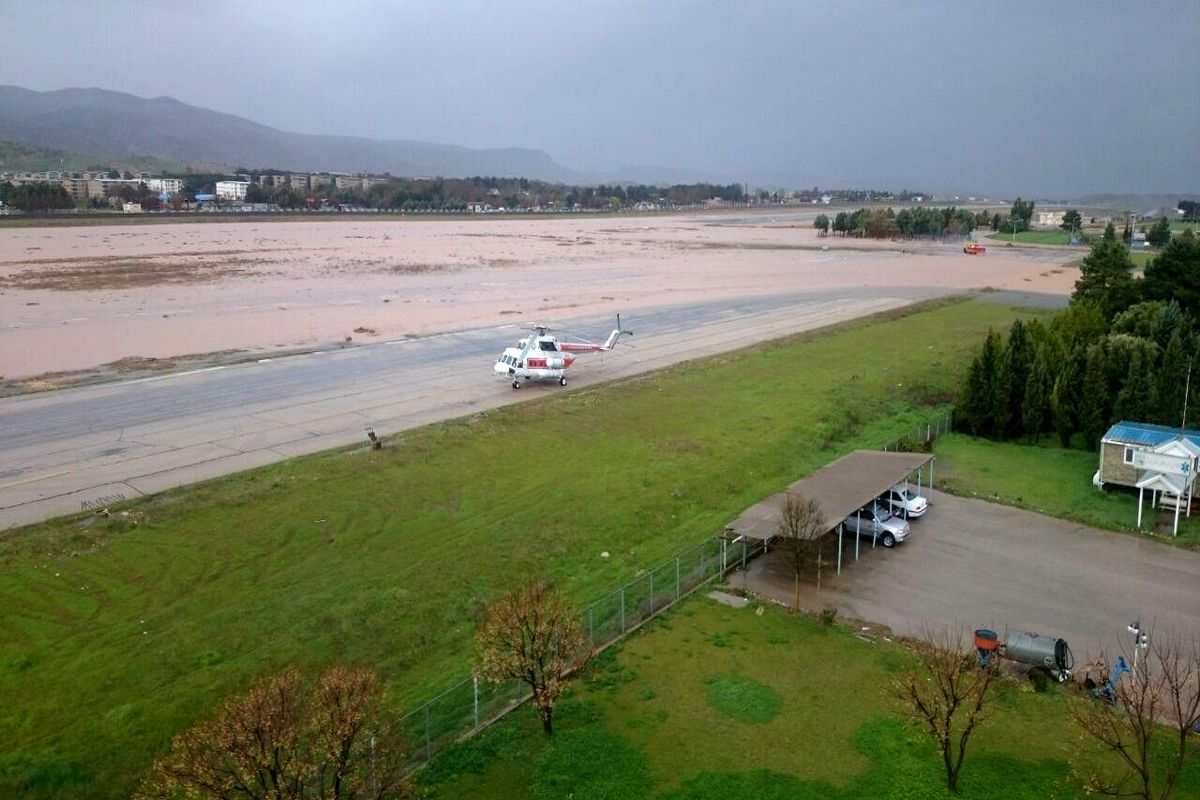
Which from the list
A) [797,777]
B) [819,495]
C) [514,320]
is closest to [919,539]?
[819,495]

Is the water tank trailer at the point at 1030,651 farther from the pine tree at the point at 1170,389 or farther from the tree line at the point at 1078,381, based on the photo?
the pine tree at the point at 1170,389

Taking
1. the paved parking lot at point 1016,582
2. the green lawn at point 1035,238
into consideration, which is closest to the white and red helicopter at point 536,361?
the paved parking lot at point 1016,582

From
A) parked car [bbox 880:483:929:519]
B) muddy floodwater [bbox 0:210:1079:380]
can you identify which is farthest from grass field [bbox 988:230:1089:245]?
parked car [bbox 880:483:929:519]

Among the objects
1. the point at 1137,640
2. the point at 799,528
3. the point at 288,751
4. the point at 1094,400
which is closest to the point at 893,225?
the point at 1094,400

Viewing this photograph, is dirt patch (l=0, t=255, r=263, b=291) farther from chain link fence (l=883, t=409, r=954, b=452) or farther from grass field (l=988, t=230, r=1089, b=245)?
grass field (l=988, t=230, r=1089, b=245)

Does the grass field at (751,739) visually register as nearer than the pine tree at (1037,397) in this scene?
Yes

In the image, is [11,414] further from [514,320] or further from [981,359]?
[981,359]
